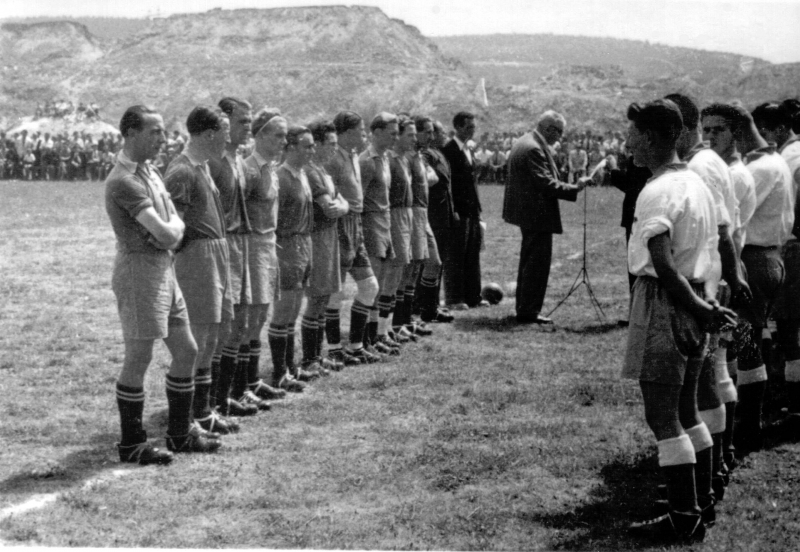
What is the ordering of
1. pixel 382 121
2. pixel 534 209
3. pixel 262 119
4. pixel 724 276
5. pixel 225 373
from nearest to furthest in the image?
pixel 724 276, pixel 225 373, pixel 262 119, pixel 382 121, pixel 534 209

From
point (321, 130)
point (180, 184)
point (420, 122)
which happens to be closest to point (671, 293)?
point (180, 184)

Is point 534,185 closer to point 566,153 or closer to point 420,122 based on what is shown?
point 420,122

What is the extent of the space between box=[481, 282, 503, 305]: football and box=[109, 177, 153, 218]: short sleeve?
714cm

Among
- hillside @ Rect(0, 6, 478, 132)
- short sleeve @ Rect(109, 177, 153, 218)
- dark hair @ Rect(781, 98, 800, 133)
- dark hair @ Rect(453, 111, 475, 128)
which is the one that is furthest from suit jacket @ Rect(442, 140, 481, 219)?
hillside @ Rect(0, 6, 478, 132)

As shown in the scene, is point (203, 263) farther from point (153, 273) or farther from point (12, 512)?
point (12, 512)

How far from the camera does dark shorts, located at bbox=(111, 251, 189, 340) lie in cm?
559

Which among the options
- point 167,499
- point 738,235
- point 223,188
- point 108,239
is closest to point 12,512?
point 167,499

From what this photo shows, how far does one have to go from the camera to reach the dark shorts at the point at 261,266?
688cm

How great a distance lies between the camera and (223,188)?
21.4 feet

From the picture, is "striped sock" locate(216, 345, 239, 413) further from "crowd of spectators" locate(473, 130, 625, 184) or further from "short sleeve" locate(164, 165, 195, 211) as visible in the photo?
"crowd of spectators" locate(473, 130, 625, 184)

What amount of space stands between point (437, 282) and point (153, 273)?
5775 millimetres

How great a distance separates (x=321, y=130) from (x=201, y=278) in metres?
2.33

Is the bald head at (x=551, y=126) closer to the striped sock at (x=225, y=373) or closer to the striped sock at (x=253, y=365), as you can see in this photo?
the striped sock at (x=253, y=365)

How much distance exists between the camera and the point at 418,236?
32.2ft
